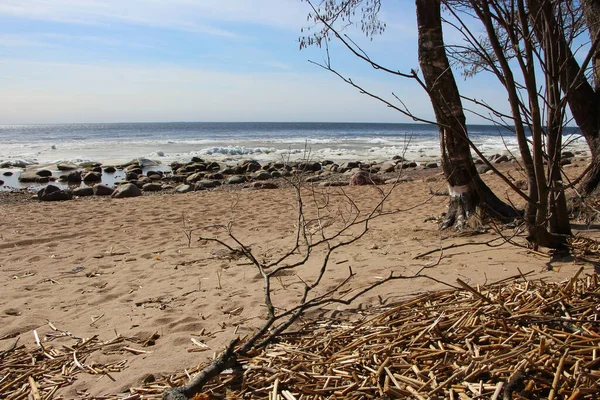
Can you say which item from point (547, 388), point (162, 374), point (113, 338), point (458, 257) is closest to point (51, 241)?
point (113, 338)

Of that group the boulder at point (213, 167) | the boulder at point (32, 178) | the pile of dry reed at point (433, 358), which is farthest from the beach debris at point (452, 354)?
the boulder at point (213, 167)

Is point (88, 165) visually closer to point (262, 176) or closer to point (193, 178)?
point (193, 178)

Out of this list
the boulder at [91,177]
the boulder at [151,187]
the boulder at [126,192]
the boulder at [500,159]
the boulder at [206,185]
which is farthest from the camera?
the boulder at [500,159]

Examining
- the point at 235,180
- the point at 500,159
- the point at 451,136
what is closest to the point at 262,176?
the point at 235,180

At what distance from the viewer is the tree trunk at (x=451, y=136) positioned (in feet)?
17.8

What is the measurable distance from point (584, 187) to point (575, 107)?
0.94 m

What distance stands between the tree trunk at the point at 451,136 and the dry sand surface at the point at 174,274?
16.4 inches

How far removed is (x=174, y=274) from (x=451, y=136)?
347cm

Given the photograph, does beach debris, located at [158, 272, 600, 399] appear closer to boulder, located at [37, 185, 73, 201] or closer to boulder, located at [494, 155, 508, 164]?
boulder, located at [37, 185, 73, 201]

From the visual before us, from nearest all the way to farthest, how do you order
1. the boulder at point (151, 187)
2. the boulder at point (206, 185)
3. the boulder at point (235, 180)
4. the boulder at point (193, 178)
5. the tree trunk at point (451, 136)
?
1. the tree trunk at point (451, 136)
2. the boulder at point (151, 187)
3. the boulder at point (206, 185)
4. the boulder at point (235, 180)
5. the boulder at point (193, 178)

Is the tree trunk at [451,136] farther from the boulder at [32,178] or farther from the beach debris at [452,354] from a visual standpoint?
the boulder at [32,178]

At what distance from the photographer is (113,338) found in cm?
309

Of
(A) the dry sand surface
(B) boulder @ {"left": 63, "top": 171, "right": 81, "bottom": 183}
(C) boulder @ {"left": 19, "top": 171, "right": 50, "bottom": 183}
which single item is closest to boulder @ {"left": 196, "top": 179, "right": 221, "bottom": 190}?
(B) boulder @ {"left": 63, "top": 171, "right": 81, "bottom": 183}

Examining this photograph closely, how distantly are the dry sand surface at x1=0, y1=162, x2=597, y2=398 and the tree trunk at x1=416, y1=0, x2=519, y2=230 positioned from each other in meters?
0.42
